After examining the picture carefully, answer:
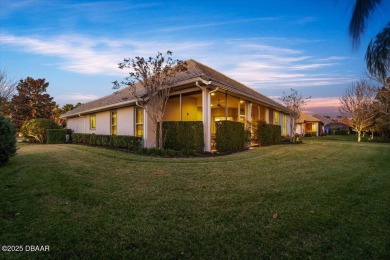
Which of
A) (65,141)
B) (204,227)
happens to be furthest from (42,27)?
(204,227)

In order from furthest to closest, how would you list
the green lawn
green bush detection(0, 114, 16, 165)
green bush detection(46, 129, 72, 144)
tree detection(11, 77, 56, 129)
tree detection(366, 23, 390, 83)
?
tree detection(11, 77, 56, 129)
green bush detection(46, 129, 72, 144)
green bush detection(0, 114, 16, 165)
the green lawn
tree detection(366, 23, 390, 83)

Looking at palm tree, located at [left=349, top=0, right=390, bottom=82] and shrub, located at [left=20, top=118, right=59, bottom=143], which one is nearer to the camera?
palm tree, located at [left=349, top=0, right=390, bottom=82]

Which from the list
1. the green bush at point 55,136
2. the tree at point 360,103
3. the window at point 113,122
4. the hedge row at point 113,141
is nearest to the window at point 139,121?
the hedge row at point 113,141

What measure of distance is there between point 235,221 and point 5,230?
9.94ft

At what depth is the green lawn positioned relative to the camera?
249cm

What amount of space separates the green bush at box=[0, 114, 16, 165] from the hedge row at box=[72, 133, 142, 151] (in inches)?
198

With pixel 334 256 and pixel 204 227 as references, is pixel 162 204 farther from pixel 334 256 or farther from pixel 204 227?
pixel 334 256

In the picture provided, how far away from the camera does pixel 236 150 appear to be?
1198 centimetres

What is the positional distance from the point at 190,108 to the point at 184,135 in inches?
163

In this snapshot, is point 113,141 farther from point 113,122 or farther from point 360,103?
point 360,103

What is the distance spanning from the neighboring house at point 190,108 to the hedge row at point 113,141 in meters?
0.62

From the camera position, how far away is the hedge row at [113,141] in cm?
1239

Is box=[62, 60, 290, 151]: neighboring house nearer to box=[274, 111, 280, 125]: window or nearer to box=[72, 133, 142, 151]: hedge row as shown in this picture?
box=[72, 133, 142, 151]: hedge row

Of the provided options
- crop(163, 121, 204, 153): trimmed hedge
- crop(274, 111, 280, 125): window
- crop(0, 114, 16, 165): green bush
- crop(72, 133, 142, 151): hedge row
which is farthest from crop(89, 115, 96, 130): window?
crop(274, 111, 280, 125): window
